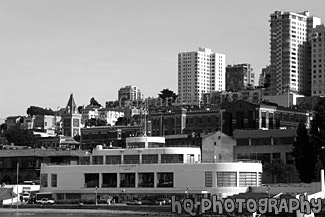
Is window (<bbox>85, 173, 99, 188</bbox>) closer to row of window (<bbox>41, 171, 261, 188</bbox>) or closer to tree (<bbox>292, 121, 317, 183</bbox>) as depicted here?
row of window (<bbox>41, 171, 261, 188</bbox>)

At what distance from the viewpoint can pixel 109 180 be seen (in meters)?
127

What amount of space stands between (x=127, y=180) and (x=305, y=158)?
93.6 ft

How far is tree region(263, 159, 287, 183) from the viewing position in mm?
138500

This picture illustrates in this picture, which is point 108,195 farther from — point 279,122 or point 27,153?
point 279,122

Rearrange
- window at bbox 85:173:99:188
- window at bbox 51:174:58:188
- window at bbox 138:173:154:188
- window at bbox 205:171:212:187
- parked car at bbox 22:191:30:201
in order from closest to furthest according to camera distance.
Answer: window at bbox 205:171:212:187 < window at bbox 138:173:154:188 < window at bbox 85:173:99:188 < window at bbox 51:174:58:188 < parked car at bbox 22:191:30:201

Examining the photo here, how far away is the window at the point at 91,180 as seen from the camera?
127825 millimetres

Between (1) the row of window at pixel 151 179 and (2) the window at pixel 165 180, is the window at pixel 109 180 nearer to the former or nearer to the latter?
(1) the row of window at pixel 151 179

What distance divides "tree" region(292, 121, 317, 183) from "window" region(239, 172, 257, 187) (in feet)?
33.0

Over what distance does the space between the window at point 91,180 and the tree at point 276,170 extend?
31.5 meters

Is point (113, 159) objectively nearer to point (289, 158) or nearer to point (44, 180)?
point (44, 180)

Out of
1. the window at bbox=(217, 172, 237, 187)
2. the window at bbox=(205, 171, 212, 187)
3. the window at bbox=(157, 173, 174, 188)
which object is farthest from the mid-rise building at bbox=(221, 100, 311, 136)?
the window at bbox=(205, 171, 212, 187)

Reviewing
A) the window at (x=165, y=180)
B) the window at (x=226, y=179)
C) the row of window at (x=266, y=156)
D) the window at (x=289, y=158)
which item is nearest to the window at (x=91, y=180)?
the window at (x=165, y=180)

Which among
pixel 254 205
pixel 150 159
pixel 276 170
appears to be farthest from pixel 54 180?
pixel 254 205

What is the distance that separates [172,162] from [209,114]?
3082 inches
